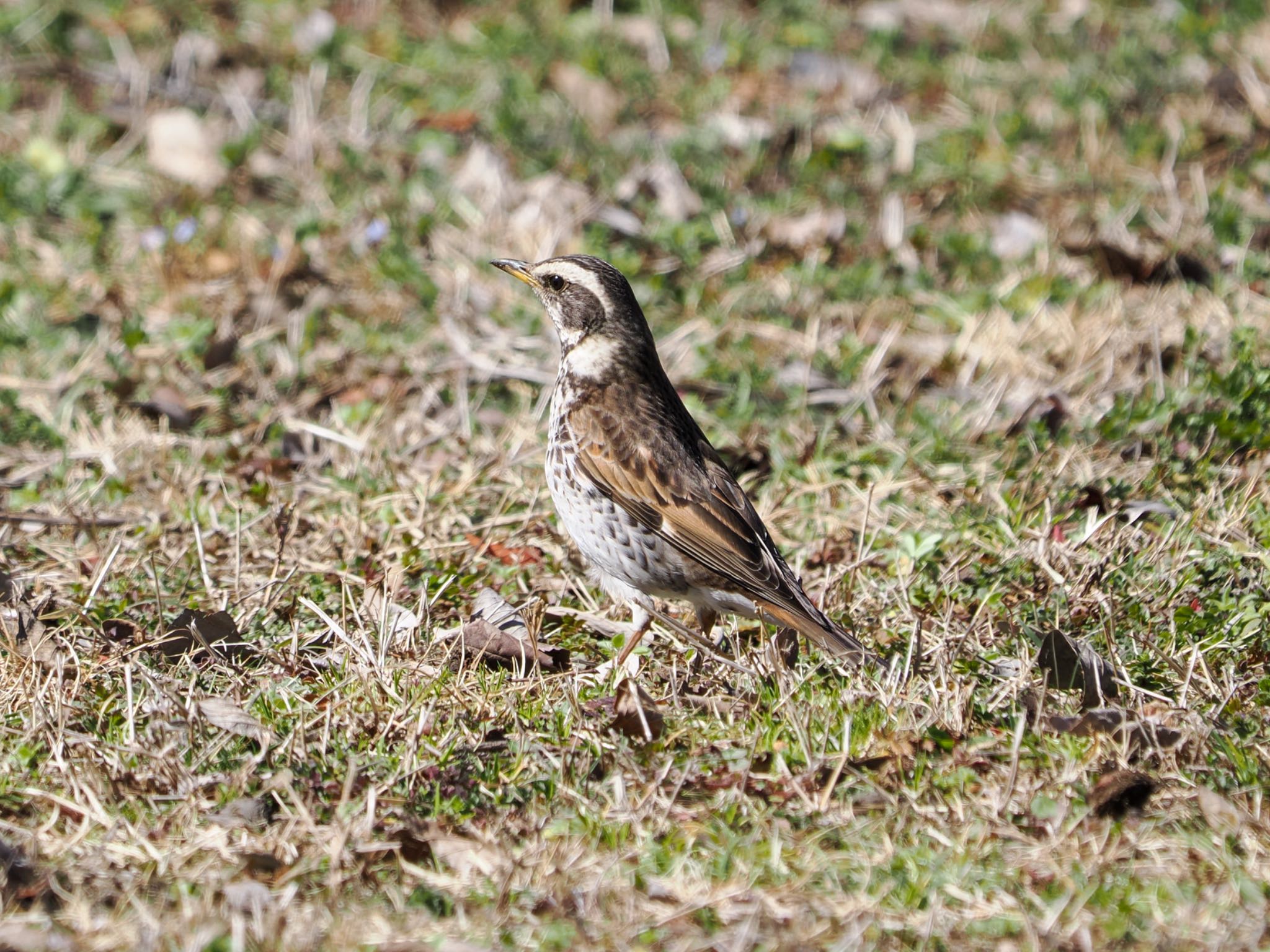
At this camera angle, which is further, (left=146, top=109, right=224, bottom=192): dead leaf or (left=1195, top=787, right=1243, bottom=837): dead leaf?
(left=146, top=109, right=224, bottom=192): dead leaf

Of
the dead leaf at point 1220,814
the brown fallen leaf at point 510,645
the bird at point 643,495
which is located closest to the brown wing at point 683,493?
the bird at point 643,495

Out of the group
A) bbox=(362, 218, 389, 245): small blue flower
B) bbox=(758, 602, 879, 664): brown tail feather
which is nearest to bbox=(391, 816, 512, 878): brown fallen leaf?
bbox=(758, 602, 879, 664): brown tail feather

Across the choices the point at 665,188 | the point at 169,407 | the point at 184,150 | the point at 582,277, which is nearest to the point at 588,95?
the point at 665,188

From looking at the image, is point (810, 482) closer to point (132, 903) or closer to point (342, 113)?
point (132, 903)

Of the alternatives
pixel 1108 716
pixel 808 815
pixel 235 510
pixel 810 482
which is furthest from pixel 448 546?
pixel 1108 716

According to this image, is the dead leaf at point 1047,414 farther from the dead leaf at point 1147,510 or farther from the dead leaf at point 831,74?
the dead leaf at point 831,74

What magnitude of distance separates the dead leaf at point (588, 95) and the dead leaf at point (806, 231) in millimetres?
1458

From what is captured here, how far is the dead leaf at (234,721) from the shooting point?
457 cm

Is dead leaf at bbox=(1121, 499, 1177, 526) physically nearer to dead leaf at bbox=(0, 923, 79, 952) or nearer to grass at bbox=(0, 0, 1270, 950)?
grass at bbox=(0, 0, 1270, 950)

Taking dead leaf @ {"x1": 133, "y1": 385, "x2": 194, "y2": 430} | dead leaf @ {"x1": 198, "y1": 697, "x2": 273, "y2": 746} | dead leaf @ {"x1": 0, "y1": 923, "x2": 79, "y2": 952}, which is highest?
dead leaf @ {"x1": 0, "y1": 923, "x2": 79, "y2": 952}

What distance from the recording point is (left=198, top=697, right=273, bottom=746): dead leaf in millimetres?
4574

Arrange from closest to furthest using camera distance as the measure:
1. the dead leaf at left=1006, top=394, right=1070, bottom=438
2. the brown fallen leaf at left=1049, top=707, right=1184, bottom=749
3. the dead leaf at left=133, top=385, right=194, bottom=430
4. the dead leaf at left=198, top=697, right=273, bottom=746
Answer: the brown fallen leaf at left=1049, top=707, right=1184, bottom=749 → the dead leaf at left=198, top=697, right=273, bottom=746 → the dead leaf at left=1006, top=394, right=1070, bottom=438 → the dead leaf at left=133, top=385, right=194, bottom=430

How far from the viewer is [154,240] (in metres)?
8.23

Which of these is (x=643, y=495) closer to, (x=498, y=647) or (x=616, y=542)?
(x=616, y=542)
